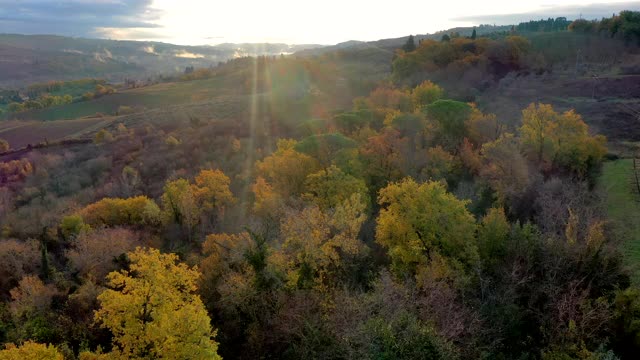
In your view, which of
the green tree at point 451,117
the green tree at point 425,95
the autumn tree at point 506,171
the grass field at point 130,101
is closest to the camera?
the autumn tree at point 506,171

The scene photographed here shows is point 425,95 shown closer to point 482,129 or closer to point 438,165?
point 482,129

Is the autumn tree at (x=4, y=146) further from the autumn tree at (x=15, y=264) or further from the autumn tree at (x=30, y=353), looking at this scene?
the autumn tree at (x=30, y=353)

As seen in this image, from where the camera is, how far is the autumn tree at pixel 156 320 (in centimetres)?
2511

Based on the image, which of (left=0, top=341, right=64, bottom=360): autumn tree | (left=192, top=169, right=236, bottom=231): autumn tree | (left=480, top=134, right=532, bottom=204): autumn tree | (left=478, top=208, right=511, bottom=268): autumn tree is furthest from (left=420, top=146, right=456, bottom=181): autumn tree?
(left=0, top=341, right=64, bottom=360): autumn tree

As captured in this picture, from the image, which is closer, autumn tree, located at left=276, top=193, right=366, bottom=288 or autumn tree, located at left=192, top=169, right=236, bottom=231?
autumn tree, located at left=276, top=193, right=366, bottom=288

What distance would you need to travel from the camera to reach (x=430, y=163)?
52750 millimetres

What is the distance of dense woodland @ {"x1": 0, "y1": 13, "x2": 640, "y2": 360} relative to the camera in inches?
939

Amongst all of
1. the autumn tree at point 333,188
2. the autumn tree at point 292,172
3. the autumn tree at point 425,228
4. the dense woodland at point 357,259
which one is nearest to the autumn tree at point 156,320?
the dense woodland at point 357,259

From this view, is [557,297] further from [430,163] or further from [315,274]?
[430,163]

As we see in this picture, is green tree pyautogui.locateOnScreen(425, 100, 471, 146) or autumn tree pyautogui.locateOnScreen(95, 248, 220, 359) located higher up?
green tree pyautogui.locateOnScreen(425, 100, 471, 146)

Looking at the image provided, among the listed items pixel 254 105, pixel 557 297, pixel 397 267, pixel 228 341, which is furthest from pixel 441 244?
pixel 254 105

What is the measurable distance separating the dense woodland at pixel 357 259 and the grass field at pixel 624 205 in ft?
3.88

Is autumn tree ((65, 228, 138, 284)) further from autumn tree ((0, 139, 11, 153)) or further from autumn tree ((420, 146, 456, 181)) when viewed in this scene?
autumn tree ((0, 139, 11, 153))

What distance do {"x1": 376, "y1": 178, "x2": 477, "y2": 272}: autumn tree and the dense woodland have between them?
109 mm
